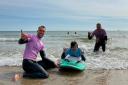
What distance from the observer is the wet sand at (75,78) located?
8.77 m

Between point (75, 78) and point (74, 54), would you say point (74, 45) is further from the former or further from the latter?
point (75, 78)

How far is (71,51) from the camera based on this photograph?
36.8 feet

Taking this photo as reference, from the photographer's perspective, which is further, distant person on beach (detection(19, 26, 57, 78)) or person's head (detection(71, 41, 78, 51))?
person's head (detection(71, 41, 78, 51))

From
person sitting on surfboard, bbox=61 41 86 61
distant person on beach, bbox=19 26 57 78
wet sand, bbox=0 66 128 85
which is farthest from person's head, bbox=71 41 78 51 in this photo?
distant person on beach, bbox=19 26 57 78

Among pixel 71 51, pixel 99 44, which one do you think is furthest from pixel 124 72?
pixel 99 44

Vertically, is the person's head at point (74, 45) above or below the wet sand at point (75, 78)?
above

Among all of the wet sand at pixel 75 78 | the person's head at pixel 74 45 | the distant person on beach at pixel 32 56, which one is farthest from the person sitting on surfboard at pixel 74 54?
the distant person on beach at pixel 32 56

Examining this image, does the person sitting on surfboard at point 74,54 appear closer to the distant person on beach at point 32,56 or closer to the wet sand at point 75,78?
the wet sand at point 75,78

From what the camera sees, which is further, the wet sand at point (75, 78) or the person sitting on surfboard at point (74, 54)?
the person sitting on surfboard at point (74, 54)

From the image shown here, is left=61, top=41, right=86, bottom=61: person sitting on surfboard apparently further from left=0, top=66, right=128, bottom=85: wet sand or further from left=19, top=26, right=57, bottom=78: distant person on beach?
left=19, top=26, right=57, bottom=78: distant person on beach

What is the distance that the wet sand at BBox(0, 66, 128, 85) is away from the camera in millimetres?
8773

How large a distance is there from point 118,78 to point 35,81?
2690mm

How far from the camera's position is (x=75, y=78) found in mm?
9570

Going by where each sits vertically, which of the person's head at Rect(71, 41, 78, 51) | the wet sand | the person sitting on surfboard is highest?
the person's head at Rect(71, 41, 78, 51)
